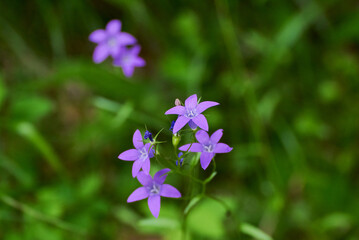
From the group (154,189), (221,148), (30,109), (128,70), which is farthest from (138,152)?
(30,109)

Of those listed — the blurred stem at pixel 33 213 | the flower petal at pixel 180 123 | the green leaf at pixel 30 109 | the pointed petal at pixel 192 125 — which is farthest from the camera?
the green leaf at pixel 30 109

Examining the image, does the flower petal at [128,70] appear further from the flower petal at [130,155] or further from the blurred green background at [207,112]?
the flower petal at [130,155]

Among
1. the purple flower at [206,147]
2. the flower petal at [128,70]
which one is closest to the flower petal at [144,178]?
the purple flower at [206,147]

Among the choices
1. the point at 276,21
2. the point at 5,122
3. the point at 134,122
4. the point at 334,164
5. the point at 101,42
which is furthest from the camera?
the point at 276,21

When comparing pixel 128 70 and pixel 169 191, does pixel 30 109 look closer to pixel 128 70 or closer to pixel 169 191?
pixel 128 70

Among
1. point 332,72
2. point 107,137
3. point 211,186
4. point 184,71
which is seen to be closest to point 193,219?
point 211,186

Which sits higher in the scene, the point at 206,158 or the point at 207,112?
the point at 207,112

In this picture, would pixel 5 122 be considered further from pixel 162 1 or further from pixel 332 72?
pixel 332 72
